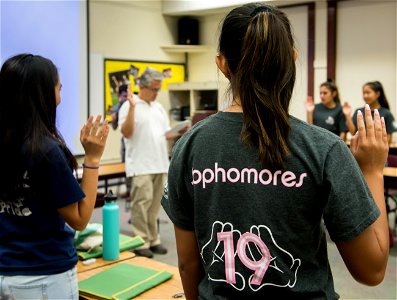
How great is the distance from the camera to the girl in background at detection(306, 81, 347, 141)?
4918 millimetres

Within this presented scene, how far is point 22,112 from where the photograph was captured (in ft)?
4.25

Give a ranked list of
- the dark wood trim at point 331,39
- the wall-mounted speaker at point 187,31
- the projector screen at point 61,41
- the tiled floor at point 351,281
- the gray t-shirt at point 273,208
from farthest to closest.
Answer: the wall-mounted speaker at point 187,31 < the dark wood trim at point 331,39 < the projector screen at point 61,41 < the tiled floor at point 351,281 < the gray t-shirt at point 273,208

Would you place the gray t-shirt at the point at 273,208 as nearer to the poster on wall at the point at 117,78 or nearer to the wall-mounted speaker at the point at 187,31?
the poster on wall at the point at 117,78

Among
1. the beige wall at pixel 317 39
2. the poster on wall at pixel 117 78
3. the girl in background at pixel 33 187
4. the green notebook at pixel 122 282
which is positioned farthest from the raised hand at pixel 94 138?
the poster on wall at pixel 117 78

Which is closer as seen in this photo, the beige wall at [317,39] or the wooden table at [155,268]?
the wooden table at [155,268]

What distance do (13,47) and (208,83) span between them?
2.73 meters

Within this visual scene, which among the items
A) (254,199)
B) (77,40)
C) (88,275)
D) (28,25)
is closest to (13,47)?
(28,25)

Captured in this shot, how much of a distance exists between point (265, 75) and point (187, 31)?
6.61 meters

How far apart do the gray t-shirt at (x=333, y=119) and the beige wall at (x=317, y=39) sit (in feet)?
2.61

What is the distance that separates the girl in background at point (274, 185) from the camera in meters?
0.82

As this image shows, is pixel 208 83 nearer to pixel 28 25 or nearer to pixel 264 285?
pixel 28 25

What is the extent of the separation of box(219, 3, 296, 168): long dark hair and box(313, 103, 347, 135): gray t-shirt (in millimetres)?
4202

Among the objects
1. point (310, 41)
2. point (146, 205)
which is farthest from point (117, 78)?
point (146, 205)

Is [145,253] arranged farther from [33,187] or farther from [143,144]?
[33,187]
